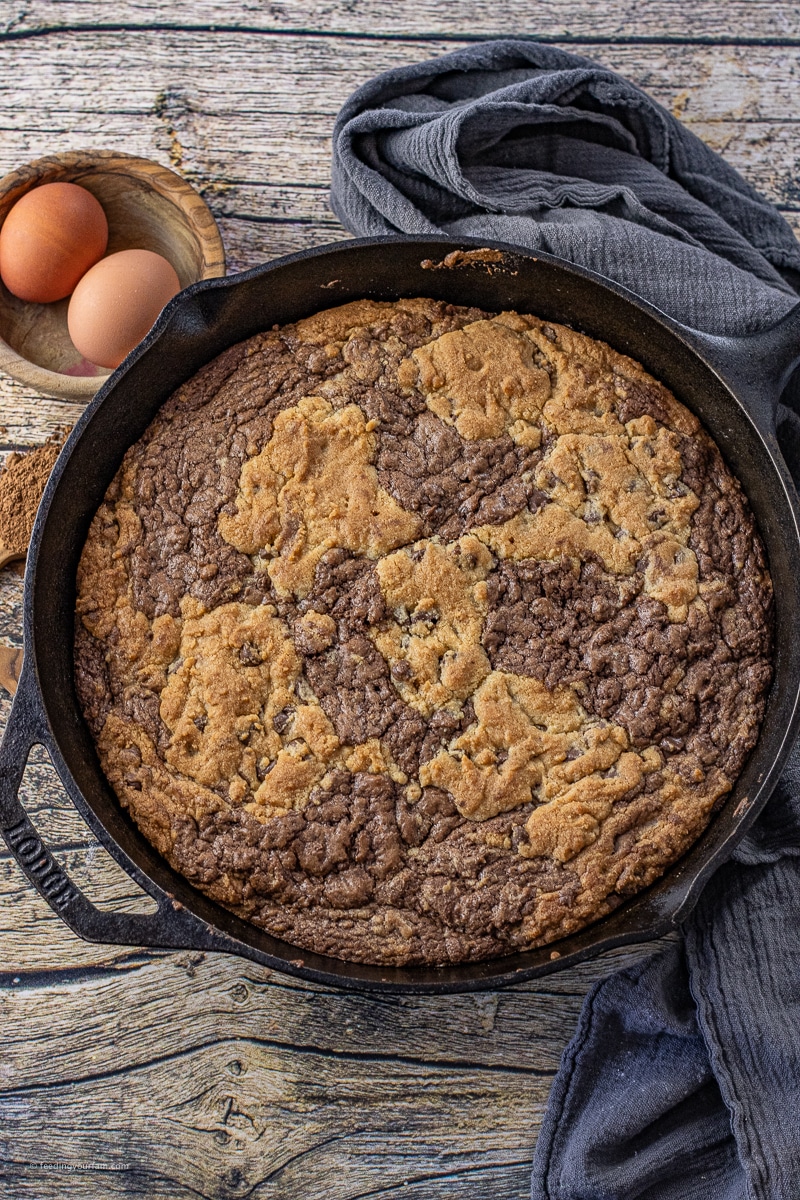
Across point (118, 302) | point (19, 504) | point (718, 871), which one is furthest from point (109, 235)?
point (718, 871)

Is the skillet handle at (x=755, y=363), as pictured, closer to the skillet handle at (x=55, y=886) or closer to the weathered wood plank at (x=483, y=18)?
the weathered wood plank at (x=483, y=18)

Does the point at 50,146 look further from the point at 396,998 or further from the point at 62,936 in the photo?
the point at 396,998

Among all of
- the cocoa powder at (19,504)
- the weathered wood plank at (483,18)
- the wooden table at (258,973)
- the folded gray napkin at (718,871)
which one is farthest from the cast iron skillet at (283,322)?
the weathered wood plank at (483,18)

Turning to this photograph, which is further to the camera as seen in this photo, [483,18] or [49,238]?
[483,18]

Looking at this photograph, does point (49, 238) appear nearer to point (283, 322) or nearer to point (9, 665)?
point (283, 322)

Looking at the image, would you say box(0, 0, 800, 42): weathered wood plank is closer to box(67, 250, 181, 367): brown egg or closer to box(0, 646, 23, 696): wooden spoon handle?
box(67, 250, 181, 367): brown egg
